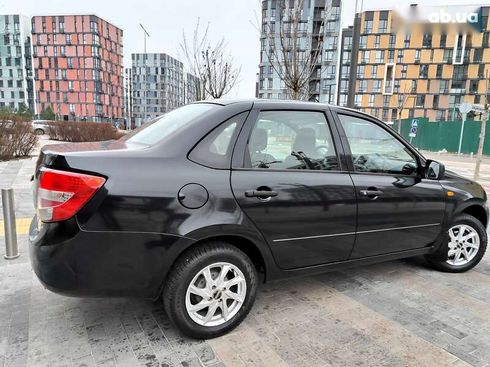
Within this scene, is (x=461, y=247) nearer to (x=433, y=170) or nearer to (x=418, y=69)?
(x=433, y=170)

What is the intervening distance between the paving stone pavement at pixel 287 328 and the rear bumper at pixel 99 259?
493 millimetres

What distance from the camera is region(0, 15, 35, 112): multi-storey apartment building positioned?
95.7 metres

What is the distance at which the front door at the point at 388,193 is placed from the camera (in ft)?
10.6

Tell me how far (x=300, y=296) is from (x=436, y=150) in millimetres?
33798

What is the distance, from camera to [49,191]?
7.43ft

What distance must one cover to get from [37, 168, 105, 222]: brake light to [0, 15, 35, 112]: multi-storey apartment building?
361 feet

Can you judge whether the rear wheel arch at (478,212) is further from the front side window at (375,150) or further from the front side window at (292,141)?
the front side window at (292,141)

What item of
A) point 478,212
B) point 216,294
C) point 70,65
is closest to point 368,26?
point 70,65

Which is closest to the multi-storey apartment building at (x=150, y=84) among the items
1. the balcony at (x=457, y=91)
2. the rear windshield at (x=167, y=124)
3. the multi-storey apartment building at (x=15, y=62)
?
the multi-storey apartment building at (x=15, y=62)

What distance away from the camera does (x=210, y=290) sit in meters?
2.61

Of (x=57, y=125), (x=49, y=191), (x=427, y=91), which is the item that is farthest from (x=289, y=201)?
(x=427, y=91)

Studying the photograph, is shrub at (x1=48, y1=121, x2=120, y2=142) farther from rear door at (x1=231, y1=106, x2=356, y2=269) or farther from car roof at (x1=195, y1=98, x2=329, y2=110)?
rear door at (x1=231, y1=106, x2=356, y2=269)

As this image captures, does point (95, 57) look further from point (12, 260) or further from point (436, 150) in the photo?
point (12, 260)

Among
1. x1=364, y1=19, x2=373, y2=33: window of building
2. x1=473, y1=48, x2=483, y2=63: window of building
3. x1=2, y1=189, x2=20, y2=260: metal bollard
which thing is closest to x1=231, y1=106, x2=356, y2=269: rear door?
x1=2, y1=189, x2=20, y2=260: metal bollard
